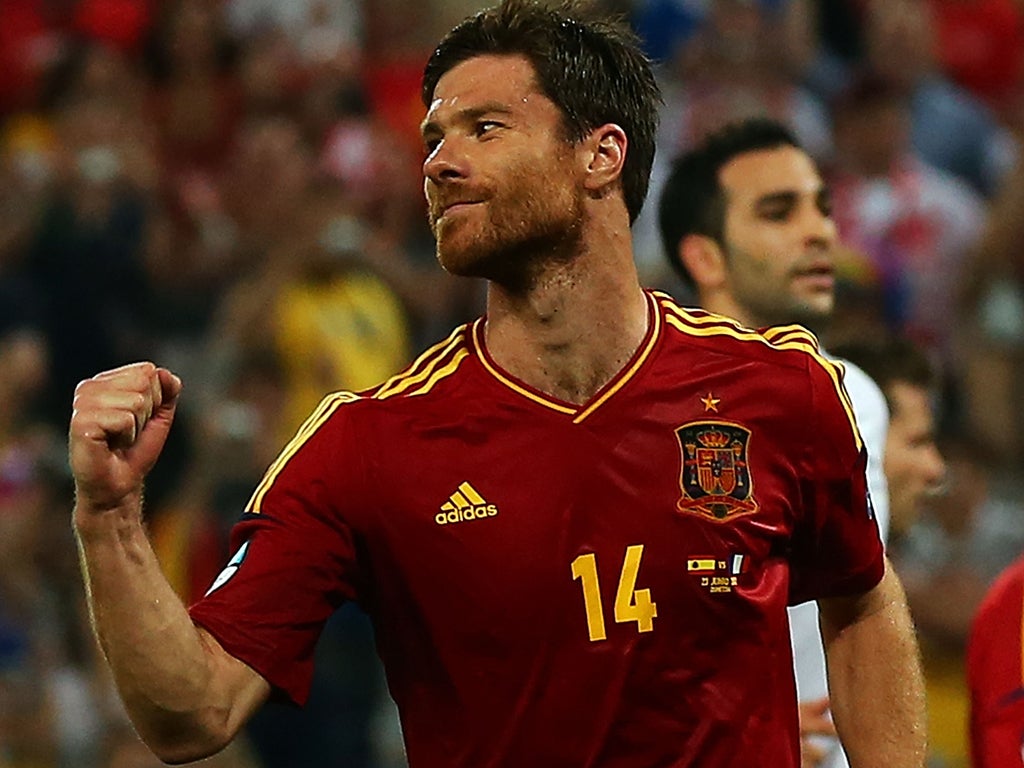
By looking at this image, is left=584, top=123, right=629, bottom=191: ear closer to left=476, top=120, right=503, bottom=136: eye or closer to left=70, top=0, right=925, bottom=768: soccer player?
left=70, top=0, right=925, bottom=768: soccer player

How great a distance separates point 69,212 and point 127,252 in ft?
0.98

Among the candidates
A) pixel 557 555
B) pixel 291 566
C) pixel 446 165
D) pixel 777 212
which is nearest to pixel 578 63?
pixel 446 165

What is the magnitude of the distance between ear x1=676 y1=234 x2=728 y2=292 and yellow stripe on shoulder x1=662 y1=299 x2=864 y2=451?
5.15 feet

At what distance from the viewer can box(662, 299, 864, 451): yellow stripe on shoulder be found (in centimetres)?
372

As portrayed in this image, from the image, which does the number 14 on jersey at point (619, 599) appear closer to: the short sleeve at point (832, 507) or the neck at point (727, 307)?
the short sleeve at point (832, 507)

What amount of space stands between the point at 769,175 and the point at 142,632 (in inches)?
113

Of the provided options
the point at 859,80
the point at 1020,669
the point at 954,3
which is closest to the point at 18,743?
the point at 1020,669

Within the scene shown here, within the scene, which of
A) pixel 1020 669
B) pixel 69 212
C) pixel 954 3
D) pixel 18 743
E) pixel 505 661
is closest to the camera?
pixel 505 661

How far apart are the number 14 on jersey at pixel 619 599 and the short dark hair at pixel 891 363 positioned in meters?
2.47

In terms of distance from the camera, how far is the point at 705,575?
352 centimetres

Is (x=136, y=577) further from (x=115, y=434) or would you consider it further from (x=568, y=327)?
(x=568, y=327)

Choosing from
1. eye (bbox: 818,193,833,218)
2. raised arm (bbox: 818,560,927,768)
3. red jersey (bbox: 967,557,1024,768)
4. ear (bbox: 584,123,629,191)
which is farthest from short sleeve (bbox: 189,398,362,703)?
eye (bbox: 818,193,833,218)

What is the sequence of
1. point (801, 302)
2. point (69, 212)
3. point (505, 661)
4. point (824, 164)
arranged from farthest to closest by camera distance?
point (824, 164), point (69, 212), point (801, 302), point (505, 661)

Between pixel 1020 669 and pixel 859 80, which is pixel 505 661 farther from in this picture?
pixel 859 80
